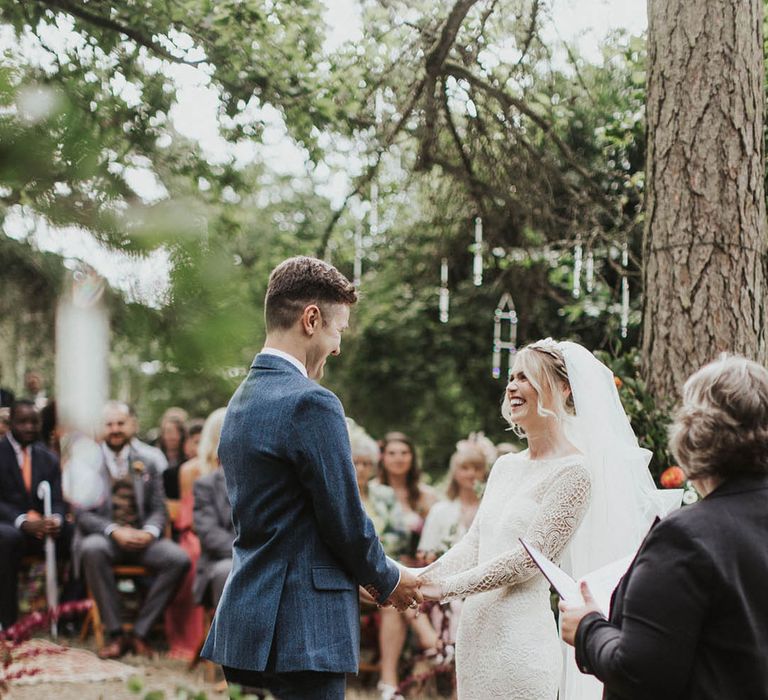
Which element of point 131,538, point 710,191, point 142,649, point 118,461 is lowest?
point 142,649

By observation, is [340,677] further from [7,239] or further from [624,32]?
[624,32]

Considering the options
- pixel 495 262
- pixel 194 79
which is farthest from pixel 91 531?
pixel 194 79

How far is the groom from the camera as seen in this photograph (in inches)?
106

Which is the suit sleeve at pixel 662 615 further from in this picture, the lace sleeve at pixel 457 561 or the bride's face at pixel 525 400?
the lace sleeve at pixel 457 561

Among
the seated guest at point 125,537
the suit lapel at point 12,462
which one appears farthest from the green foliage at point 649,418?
the suit lapel at point 12,462

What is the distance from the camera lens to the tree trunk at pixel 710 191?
174 inches

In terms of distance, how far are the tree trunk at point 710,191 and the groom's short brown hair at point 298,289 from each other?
7.11ft

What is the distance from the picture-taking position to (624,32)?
6590 mm

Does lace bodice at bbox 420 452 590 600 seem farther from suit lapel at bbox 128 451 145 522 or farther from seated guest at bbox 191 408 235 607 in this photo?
suit lapel at bbox 128 451 145 522

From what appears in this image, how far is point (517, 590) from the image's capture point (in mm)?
3348

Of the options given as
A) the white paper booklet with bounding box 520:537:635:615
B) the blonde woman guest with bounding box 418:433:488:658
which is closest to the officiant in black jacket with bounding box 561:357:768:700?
the white paper booklet with bounding box 520:537:635:615

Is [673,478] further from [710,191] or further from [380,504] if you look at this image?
[380,504]

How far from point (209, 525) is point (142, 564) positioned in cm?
88

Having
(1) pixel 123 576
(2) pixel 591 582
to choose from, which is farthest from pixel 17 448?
(2) pixel 591 582
